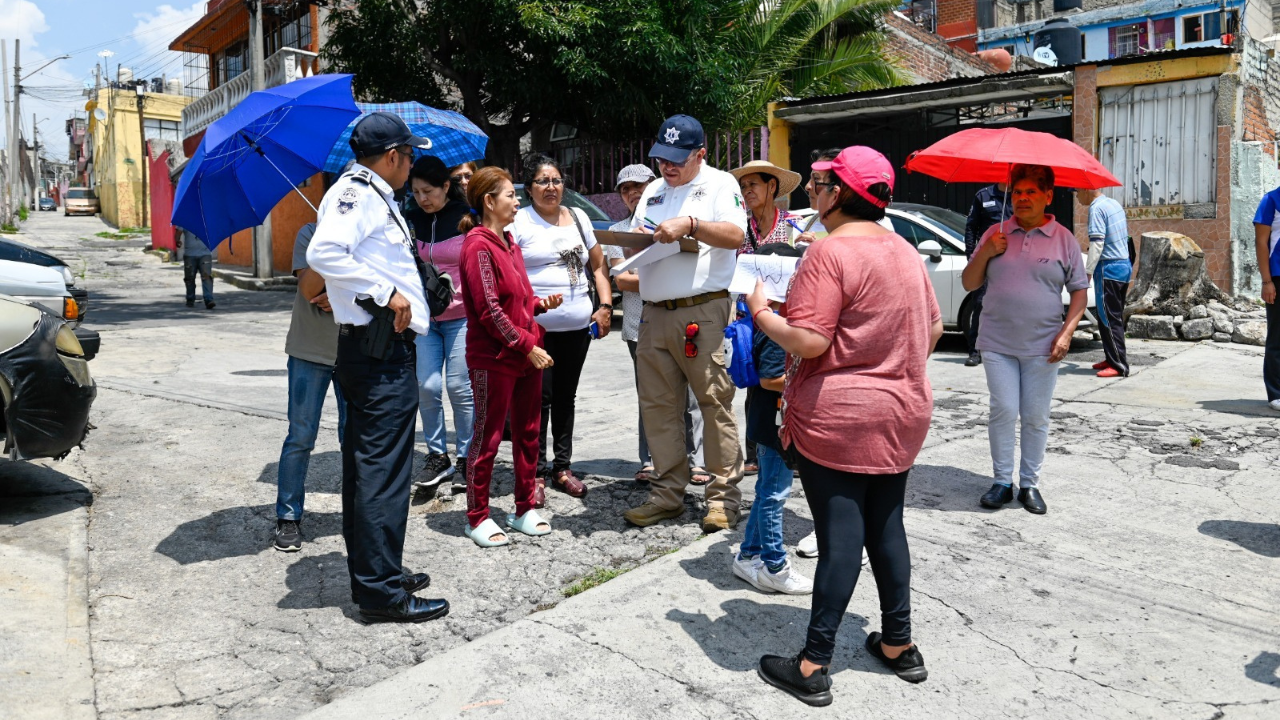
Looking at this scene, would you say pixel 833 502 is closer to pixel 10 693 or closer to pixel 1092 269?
pixel 10 693

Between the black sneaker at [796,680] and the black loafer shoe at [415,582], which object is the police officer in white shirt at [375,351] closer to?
the black loafer shoe at [415,582]

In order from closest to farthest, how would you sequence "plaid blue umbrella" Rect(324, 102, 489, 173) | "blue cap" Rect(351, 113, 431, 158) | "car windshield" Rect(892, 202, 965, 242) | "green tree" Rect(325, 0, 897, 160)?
"blue cap" Rect(351, 113, 431, 158), "plaid blue umbrella" Rect(324, 102, 489, 173), "car windshield" Rect(892, 202, 965, 242), "green tree" Rect(325, 0, 897, 160)

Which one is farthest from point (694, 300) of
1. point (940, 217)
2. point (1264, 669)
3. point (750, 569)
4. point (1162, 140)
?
point (1162, 140)

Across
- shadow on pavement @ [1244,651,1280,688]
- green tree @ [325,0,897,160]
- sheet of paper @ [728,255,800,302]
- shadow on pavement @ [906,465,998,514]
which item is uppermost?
green tree @ [325,0,897,160]

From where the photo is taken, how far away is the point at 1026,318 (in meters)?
5.12

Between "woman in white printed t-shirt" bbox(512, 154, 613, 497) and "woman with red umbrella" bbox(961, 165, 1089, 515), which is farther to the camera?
Result: "woman in white printed t-shirt" bbox(512, 154, 613, 497)

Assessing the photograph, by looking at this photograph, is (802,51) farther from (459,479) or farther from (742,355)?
(742,355)

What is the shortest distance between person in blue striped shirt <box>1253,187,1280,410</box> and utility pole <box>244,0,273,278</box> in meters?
17.9

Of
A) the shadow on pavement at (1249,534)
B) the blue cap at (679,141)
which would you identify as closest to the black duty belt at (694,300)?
the blue cap at (679,141)

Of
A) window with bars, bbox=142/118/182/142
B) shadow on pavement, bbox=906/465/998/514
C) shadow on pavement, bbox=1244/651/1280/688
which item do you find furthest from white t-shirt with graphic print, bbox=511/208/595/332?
window with bars, bbox=142/118/182/142

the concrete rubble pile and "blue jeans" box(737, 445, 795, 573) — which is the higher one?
the concrete rubble pile

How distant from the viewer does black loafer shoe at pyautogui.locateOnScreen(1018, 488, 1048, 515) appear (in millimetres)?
5117

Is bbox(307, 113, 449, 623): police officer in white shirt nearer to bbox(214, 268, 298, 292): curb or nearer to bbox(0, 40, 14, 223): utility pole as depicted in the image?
bbox(214, 268, 298, 292): curb

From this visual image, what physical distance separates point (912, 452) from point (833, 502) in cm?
29
